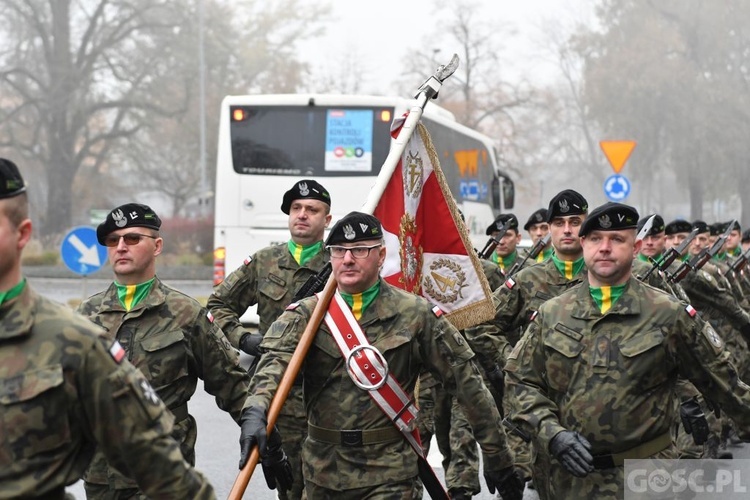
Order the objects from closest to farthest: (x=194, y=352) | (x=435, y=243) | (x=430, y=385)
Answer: (x=194, y=352) < (x=435, y=243) < (x=430, y=385)

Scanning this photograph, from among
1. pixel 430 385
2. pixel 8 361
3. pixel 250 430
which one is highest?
pixel 8 361

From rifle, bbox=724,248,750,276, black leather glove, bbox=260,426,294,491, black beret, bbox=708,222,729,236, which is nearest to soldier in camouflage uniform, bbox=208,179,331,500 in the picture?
black leather glove, bbox=260,426,294,491

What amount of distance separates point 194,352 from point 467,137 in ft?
54.1

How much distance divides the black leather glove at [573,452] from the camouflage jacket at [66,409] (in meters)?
2.08

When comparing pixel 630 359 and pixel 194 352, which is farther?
pixel 194 352

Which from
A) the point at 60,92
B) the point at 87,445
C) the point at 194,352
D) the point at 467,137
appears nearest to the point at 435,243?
the point at 194,352

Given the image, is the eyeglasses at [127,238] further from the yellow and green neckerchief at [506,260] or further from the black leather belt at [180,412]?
the yellow and green neckerchief at [506,260]

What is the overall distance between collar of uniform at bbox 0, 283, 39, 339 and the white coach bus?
1331 centimetres

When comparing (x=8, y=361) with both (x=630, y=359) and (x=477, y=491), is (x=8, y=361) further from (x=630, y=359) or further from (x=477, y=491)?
(x=477, y=491)

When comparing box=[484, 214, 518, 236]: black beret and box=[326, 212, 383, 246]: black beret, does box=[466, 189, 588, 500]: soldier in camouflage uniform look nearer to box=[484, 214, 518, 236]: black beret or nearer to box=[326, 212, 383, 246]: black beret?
box=[326, 212, 383, 246]: black beret

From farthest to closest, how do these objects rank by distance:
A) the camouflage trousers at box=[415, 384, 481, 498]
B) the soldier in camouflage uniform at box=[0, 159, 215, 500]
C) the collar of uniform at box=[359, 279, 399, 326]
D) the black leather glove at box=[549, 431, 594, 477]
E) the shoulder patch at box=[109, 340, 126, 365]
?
the camouflage trousers at box=[415, 384, 481, 498] < the collar of uniform at box=[359, 279, 399, 326] < the black leather glove at box=[549, 431, 594, 477] < the shoulder patch at box=[109, 340, 126, 365] < the soldier in camouflage uniform at box=[0, 159, 215, 500]

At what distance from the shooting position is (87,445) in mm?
3141

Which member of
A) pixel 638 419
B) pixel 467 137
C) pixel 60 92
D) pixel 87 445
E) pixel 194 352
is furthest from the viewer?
pixel 60 92

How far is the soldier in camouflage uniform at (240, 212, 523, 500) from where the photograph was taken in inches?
200
